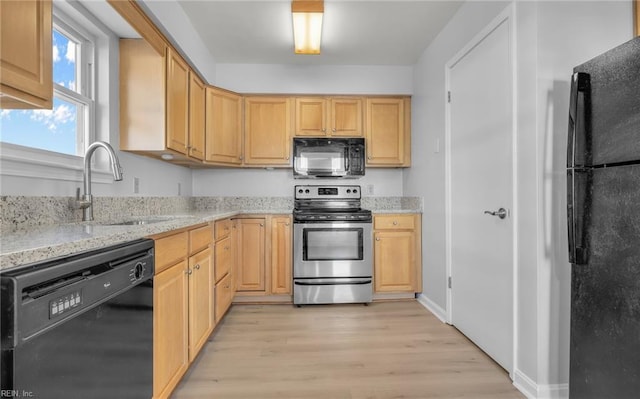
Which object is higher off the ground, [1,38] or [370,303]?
[1,38]

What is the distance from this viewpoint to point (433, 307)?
122 inches

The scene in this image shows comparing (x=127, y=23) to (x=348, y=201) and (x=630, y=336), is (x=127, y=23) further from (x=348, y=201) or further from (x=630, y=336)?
(x=630, y=336)

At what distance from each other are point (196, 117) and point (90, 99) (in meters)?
0.95

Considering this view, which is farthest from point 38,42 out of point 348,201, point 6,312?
point 348,201

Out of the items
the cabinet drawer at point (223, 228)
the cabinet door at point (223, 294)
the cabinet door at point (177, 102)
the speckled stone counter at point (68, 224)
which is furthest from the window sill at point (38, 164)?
the cabinet door at point (223, 294)

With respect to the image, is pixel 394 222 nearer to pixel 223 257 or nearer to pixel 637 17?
pixel 223 257

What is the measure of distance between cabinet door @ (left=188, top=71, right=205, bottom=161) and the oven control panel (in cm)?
120

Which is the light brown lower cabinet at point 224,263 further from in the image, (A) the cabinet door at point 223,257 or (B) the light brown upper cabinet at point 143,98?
(B) the light brown upper cabinet at point 143,98

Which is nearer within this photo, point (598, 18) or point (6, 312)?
point (6, 312)

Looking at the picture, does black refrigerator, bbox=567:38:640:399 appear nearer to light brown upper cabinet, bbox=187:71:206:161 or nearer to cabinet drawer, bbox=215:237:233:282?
cabinet drawer, bbox=215:237:233:282

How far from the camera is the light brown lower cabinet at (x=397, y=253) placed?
136 inches

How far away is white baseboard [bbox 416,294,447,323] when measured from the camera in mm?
2874

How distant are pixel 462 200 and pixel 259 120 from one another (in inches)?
90.3

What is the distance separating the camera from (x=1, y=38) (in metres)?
1.01
